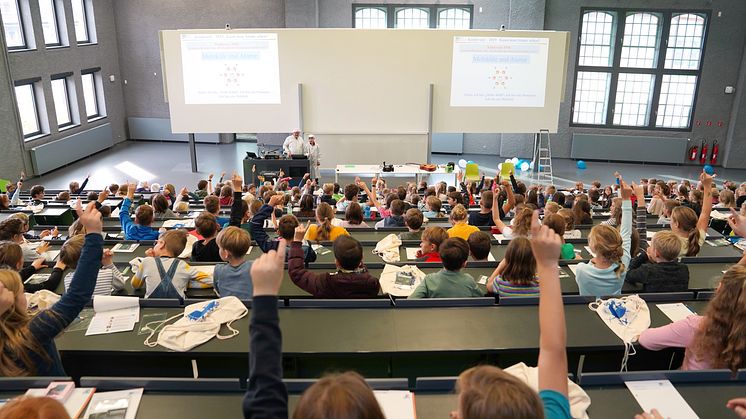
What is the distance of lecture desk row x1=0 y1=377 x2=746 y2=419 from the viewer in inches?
94.6

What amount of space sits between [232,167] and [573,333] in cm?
1201

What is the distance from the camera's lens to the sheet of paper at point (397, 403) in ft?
7.64

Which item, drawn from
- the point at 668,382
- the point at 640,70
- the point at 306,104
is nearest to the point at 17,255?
the point at 668,382

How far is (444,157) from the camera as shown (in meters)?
15.8


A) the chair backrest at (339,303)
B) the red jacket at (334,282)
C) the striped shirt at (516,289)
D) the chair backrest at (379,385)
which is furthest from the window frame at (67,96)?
the chair backrest at (379,385)

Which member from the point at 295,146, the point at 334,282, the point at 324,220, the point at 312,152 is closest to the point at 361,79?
the point at 312,152

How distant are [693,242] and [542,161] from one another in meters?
9.76

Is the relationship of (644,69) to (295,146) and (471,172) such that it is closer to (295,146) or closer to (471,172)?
(471,172)

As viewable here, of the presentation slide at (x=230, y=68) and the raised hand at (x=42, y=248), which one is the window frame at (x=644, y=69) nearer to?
the presentation slide at (x=230, y=68)

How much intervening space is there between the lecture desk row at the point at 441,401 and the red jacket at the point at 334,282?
125 centimetres

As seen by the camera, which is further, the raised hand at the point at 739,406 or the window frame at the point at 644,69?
the window frame at the point at 644,69

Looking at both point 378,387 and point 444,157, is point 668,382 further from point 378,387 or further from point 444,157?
point 444,157

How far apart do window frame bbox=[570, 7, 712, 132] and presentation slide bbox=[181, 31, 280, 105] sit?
876 centimetres

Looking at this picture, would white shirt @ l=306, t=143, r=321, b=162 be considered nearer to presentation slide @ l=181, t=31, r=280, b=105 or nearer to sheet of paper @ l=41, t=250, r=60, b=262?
presentation slide @ l=181, t=31, r=280, b=105
